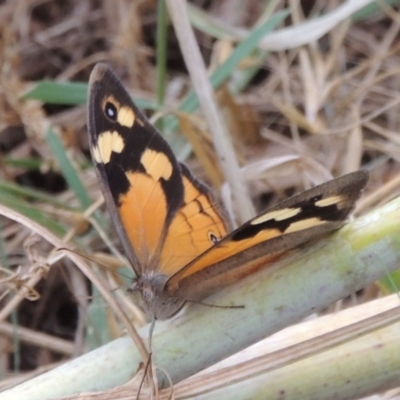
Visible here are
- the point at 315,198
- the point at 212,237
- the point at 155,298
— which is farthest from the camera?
the point at 212,237

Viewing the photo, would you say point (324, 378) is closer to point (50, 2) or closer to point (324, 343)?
point (324, 343)

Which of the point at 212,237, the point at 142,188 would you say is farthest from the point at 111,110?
the point at 212,237

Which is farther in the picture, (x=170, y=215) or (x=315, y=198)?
(x=170, y=215)

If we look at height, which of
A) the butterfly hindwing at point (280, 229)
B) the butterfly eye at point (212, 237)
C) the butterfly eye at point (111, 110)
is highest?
the butterfly eye at point (111, 110)

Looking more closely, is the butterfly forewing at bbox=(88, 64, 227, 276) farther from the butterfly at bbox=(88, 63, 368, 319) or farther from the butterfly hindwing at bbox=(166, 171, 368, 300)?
the butterfly hindwing at bbox=(166, 171, 368, 300)

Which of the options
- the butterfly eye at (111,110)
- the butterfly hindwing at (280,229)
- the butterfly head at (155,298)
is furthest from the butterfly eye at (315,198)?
the butterfly eye at (111,110)

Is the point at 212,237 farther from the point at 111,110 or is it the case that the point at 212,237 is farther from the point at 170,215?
the point at 111,110

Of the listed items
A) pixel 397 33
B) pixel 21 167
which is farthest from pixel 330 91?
pixel 21 167

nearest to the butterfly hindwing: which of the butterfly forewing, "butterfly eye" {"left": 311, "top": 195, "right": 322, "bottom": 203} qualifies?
"butterfly eye" {"left": 311, "top": 195, "right": 322, "bottom": 203}

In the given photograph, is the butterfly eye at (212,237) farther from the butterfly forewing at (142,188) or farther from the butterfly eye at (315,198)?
the butterfly eye at (315,198)
